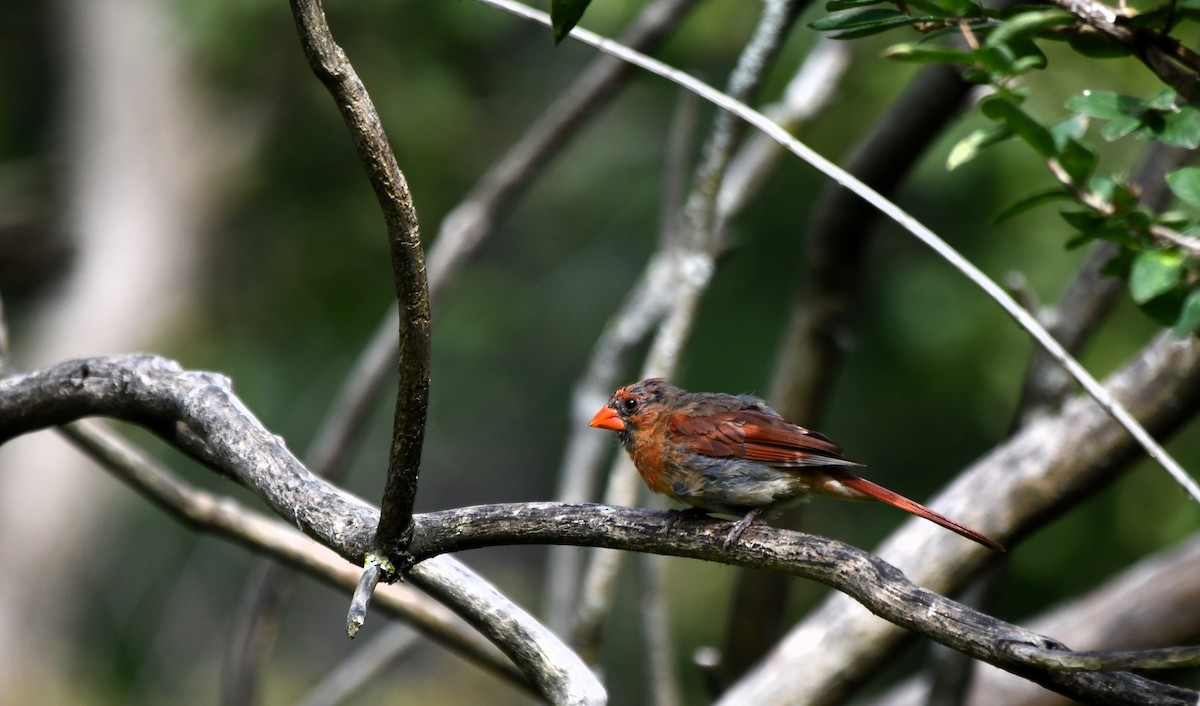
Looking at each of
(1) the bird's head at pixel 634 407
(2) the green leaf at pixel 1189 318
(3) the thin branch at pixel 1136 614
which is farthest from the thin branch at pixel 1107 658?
(3) the thin branch at pixel 1136 614

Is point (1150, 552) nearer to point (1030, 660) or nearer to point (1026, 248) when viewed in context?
point (1026, 248)

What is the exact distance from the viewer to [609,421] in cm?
302

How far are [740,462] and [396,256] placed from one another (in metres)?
1.16

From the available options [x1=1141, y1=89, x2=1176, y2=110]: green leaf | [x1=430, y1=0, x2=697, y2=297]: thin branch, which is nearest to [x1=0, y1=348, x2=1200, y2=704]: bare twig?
[x1=1141, y1=89, x2=1176, y2=110]: green leaf

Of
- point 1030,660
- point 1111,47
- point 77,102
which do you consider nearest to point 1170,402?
point 1111,47

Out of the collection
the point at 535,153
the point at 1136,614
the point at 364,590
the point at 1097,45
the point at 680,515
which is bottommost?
the point at 364,590

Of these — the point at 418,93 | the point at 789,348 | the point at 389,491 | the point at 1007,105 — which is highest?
the point at 418,93

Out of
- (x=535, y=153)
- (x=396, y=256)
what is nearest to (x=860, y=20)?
(x=396, y=256)

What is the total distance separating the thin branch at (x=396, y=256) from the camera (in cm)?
166

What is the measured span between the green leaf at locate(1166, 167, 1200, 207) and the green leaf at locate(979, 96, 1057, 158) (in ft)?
0.70

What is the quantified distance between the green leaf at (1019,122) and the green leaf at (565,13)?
0.70 meters

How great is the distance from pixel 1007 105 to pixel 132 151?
8809 mm

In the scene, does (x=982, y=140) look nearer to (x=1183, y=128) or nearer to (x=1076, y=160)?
(x=1076, y=160)

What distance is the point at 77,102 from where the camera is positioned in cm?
957
